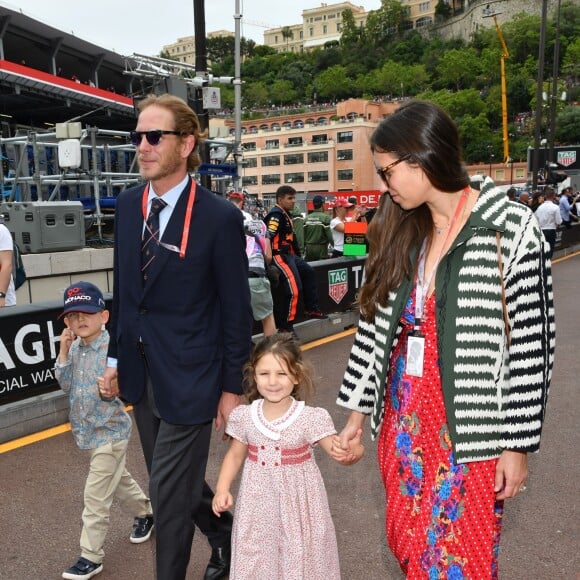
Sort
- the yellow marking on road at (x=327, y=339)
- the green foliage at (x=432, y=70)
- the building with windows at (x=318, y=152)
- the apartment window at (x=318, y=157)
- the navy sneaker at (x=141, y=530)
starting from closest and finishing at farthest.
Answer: the navy sneaker at (x=141, y=530), the yellow marking on road at (x=327, y=339), the building with windows at (x=318, y=152), the apartment window at (x=318, y=157), the green foliage at (x=432, y=70)

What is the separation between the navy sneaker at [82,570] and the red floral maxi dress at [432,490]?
1.79 metres

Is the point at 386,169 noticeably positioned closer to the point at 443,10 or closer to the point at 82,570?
the point at 82,570

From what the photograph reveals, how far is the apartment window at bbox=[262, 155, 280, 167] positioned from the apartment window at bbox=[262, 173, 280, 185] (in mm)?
1601

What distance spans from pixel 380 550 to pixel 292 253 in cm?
476

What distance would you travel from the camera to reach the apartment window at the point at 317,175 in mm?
93312

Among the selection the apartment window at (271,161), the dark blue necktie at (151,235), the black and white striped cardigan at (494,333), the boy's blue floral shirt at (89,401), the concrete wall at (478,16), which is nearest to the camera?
the black and white striped cardigan at (494,333)

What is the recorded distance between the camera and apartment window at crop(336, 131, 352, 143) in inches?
3543

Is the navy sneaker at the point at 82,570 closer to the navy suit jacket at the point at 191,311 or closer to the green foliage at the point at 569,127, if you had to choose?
→ the navy suit jacket at the point at 191,311

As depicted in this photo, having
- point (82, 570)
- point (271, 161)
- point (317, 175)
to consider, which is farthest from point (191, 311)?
point (271, 161)

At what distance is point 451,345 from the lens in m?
1.90

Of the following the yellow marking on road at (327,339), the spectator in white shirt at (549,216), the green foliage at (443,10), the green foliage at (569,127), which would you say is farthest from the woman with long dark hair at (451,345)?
the green foliage at (443,10)

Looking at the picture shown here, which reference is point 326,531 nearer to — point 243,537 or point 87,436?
point 243,537

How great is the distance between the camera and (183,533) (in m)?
2.58

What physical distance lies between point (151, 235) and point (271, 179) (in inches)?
3868
